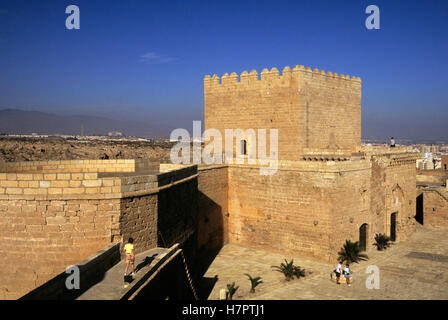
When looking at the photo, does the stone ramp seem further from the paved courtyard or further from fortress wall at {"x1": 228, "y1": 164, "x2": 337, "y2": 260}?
fortress wall at {"x1": 228, "y1": 164, "x2": 337, "y2": 260}

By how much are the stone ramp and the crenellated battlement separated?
11373mm

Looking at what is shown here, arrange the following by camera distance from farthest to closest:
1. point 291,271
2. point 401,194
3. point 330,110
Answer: point 401,194 < point 330,110 < point 291,271

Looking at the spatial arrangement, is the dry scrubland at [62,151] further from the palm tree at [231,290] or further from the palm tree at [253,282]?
the palm tree at [231,290]

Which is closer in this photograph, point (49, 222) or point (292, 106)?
point (49, 222)

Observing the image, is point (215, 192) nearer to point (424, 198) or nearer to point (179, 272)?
point (179, 272)

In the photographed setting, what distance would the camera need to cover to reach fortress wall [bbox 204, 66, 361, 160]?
1750cm

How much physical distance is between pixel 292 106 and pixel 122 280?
40.7 ft

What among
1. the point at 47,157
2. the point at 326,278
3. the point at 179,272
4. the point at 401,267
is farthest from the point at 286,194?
the point at 47,157

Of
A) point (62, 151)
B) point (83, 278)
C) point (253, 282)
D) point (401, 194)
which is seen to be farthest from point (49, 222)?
point (62, 151)

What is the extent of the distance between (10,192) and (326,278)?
10.2 m

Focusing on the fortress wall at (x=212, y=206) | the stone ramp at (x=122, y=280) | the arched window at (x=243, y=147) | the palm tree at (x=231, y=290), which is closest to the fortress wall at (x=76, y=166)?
the fortress wall at (x=212, y=206)

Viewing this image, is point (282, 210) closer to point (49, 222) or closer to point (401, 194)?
point (401, 194)

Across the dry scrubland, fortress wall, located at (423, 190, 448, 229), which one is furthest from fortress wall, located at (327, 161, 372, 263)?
the dry scrubland

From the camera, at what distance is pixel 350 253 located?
14984 millimetres
